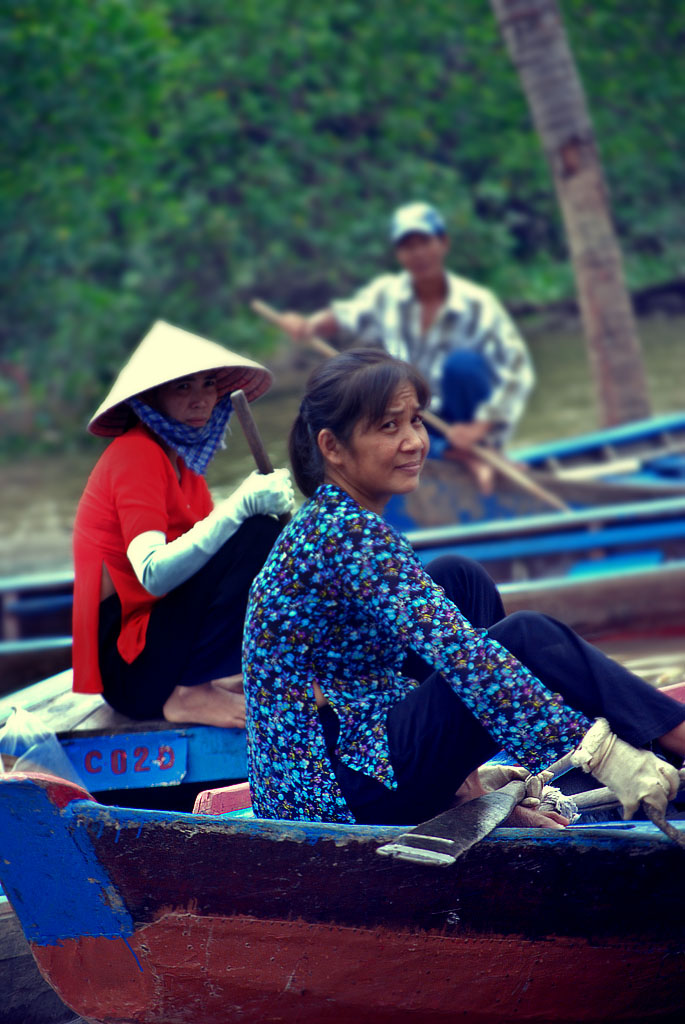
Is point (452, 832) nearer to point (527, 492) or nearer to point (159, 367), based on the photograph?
point (159, 367)

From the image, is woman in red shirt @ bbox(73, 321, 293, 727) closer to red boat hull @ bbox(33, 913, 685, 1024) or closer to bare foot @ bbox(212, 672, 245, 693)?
bare foot @ bbox(212, 672, 245, 693)

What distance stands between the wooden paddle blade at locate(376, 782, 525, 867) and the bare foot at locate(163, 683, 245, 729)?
823mm

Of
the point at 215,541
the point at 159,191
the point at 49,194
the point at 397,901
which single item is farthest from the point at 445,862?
the point at 159,191

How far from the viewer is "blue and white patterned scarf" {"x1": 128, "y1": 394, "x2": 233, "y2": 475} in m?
2.63

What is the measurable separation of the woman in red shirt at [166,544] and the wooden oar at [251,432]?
33 millimetres

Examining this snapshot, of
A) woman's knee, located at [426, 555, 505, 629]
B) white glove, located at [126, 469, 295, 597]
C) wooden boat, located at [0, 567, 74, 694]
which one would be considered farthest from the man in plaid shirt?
woman's knee, located at [426, 555, 505, 629]

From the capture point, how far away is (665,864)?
192 centimetres

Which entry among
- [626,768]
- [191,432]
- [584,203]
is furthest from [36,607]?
[584,203]

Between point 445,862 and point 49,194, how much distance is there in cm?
975

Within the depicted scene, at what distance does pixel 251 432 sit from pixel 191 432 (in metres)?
0.22

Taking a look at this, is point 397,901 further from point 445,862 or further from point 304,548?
point 304,548

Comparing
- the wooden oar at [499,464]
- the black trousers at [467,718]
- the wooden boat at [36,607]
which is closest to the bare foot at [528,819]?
the black trousers at [467,718]

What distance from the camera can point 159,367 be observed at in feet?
8.55

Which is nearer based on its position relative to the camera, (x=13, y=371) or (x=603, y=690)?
(x=603, y=690)
